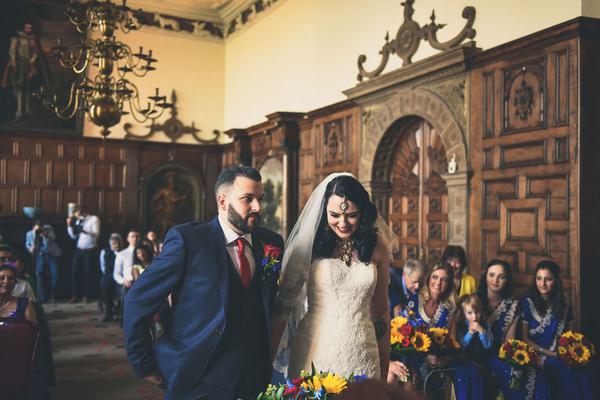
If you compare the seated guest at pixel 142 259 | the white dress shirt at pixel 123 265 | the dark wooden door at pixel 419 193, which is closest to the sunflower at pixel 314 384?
the dark wooden door at pixel 419 193

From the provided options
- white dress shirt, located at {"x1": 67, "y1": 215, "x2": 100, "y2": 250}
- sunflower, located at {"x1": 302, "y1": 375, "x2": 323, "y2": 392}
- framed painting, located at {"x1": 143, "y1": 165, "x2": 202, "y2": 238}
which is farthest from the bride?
framed painting, located at {"x1": 143, "y1": 165, "x2": 202, "y2": 238}

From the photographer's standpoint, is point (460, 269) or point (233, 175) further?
point (460, 269)

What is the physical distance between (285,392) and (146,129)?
532 inches

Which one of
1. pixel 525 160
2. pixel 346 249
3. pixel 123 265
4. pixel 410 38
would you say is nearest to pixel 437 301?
pixel 525 160

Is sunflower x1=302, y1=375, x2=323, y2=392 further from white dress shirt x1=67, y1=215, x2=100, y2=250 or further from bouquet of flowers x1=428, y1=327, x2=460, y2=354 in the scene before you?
white dress shirt x1=67, y1=215, x2=100, y2=250

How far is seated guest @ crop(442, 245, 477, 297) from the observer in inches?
255

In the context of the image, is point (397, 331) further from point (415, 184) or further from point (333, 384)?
point (415, 184)

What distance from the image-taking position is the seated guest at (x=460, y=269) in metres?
6.46

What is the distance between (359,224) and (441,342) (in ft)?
5.70

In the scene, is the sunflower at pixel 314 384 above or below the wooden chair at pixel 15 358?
above

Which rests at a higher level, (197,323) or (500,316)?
(197,323)

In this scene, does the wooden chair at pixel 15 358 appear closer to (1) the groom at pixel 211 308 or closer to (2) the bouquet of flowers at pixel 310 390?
(1) the groom at pixel 211 308

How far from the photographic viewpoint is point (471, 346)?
486 centimetres

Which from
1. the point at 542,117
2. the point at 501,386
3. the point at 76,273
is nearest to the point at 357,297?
the point at 501,386
